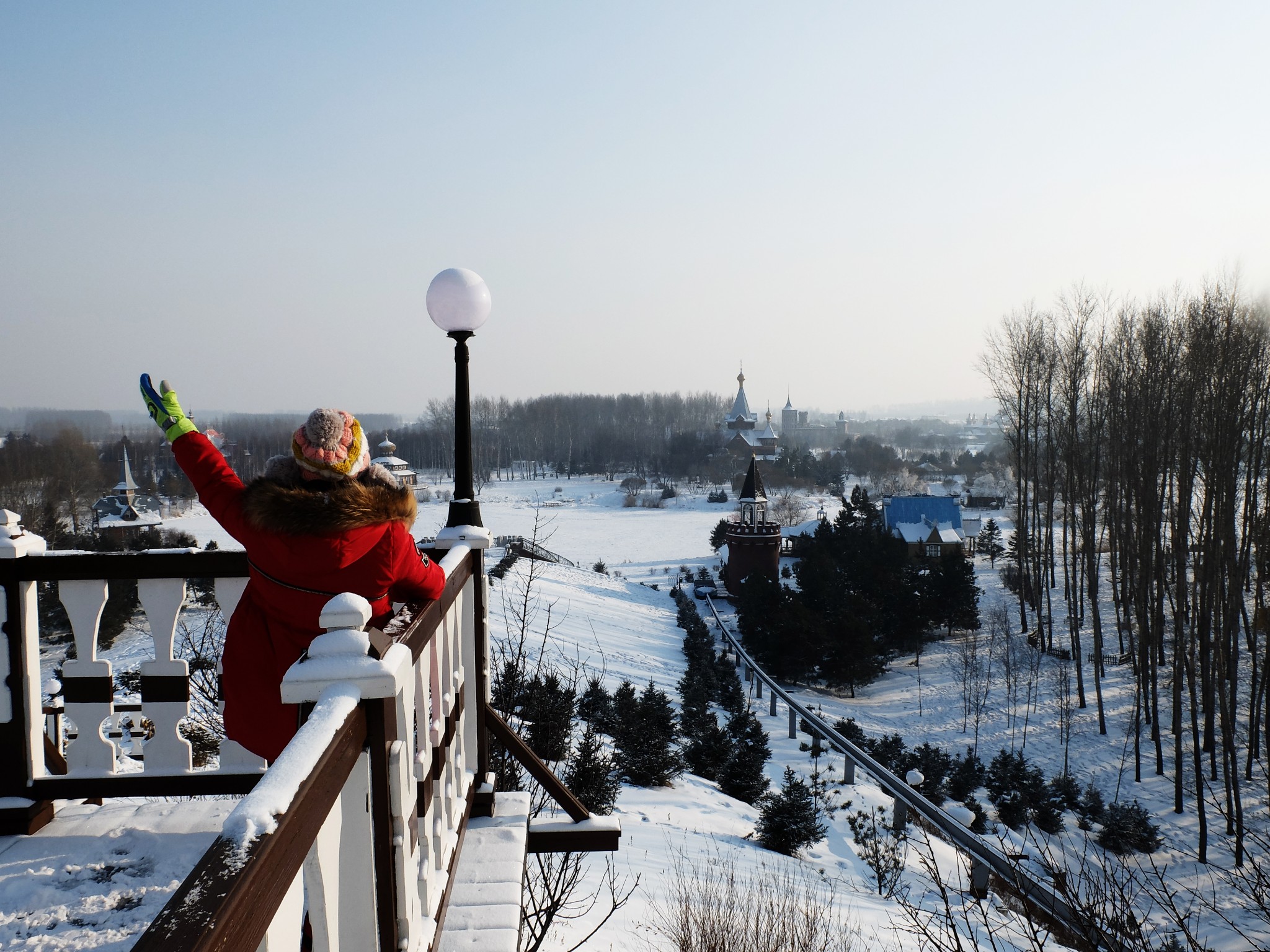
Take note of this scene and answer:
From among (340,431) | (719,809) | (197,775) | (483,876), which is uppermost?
(340,431)

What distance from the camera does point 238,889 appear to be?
770mm

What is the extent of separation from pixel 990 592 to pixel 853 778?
59.2 feet

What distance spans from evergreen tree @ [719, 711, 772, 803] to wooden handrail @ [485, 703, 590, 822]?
28.8ft

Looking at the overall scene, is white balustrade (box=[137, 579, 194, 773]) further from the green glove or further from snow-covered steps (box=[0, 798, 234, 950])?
the green glove

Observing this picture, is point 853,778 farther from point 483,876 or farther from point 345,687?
point 345,687

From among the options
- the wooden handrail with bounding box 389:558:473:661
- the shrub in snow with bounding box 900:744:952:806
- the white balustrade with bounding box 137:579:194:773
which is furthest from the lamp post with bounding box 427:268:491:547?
the shrub in snow with bounding box 900:744:952:806

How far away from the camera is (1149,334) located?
55.2 ft

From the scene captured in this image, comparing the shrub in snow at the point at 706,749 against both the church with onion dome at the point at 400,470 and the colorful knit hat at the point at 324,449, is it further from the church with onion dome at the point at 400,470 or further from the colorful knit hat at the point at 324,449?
the colorful knit hat at the point at 324,449

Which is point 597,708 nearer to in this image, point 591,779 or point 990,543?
point 591,779

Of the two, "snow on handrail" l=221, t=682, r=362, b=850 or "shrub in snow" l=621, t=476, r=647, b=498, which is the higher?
"snow on handrail" l=221, t=682, r=362, b=850

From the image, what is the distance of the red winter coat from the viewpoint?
1982 mm

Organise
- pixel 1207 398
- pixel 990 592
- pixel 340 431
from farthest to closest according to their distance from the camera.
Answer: pixel 990 592 → pixel 1207 398 → pixel 340 431

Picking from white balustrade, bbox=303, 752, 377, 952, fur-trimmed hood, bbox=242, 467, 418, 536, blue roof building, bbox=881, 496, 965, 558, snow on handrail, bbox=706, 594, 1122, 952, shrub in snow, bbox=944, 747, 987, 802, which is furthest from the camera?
blue roof building, bbox=881, 496, 965, 558

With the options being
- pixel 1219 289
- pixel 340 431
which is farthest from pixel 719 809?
pixel 1219 289
